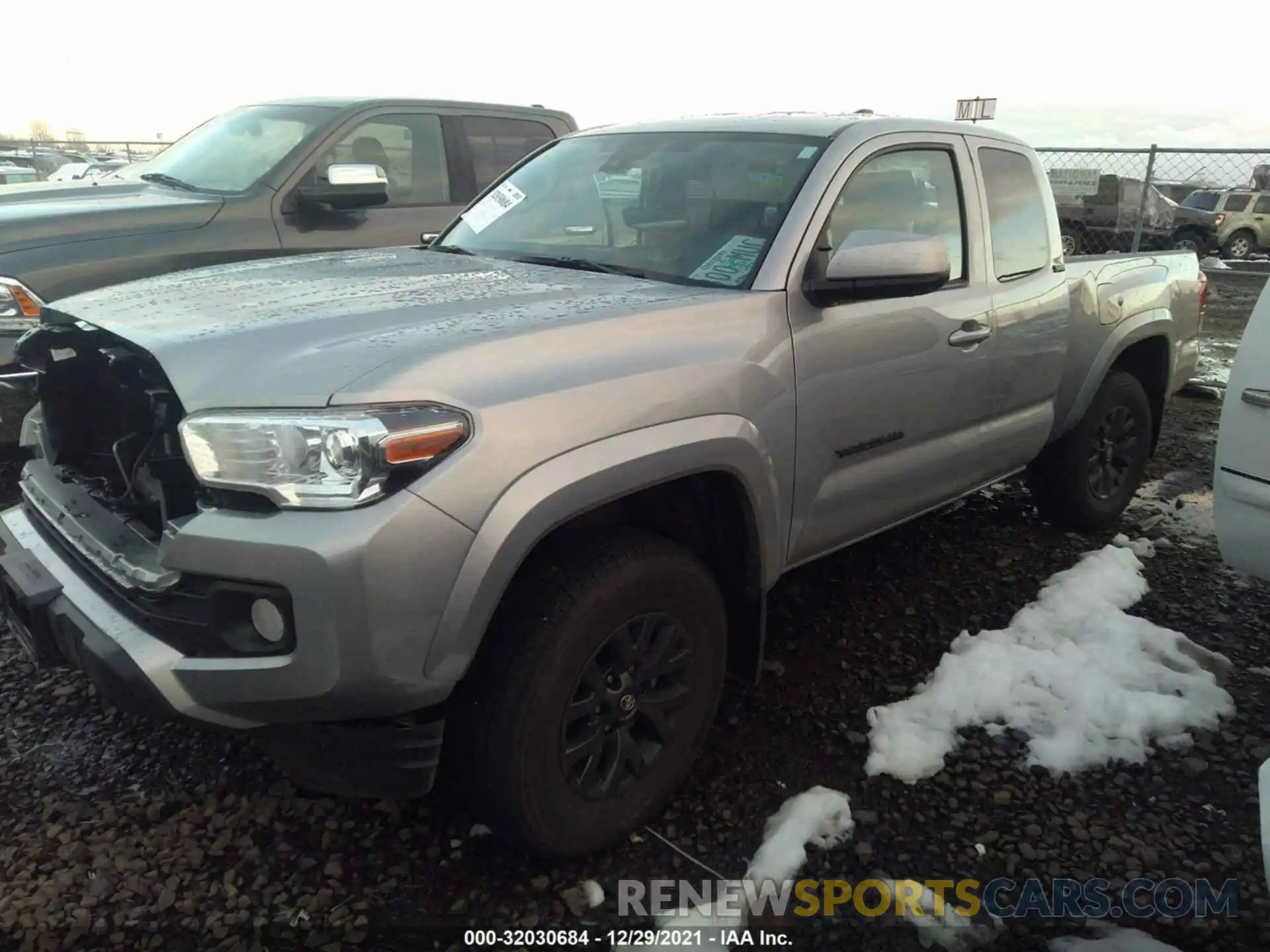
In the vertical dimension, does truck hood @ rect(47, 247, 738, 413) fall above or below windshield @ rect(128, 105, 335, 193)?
below

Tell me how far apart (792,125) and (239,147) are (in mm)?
3408

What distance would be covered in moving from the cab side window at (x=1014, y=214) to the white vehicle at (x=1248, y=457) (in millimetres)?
818

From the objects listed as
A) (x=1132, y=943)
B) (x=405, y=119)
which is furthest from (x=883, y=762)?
(x=405, y=119)

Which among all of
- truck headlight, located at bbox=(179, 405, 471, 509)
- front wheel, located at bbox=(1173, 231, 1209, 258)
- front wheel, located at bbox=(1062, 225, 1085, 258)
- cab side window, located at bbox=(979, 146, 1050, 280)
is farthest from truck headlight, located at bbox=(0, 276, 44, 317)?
front wheel, located at bbox=(1173, 231, 1209, 258)

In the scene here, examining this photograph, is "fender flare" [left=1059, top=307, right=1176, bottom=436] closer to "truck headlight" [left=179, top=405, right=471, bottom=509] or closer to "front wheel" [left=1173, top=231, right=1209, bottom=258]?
"truck headlight" [left=179, top=405, right=471, bottom=509]

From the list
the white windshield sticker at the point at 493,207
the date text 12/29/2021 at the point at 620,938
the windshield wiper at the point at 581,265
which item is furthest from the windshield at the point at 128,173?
the date text 12/29/2021 at the point at 620,938

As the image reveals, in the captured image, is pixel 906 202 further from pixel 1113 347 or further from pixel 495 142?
pixel 495 142

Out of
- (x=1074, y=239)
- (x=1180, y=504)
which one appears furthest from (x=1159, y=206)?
(x=1180, y=504)

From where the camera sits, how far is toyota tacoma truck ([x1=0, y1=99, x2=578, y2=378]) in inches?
161

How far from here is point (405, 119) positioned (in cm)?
521

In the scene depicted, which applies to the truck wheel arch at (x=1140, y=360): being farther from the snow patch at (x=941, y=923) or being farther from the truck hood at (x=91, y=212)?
the truck hood at (x=91, y=212)

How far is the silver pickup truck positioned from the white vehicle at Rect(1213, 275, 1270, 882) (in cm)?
73

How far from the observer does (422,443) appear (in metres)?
1.79

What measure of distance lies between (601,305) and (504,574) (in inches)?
30.5
